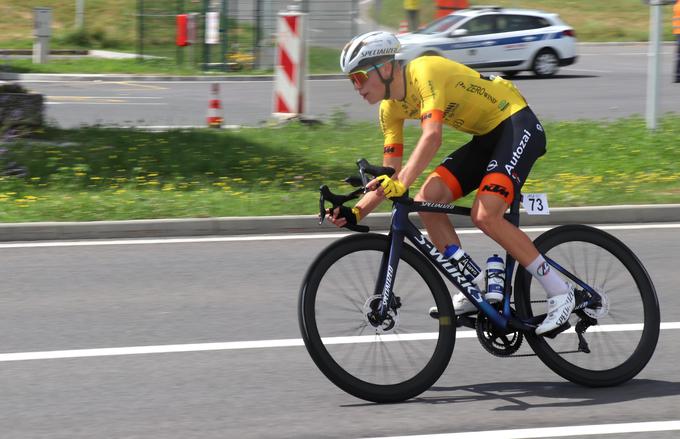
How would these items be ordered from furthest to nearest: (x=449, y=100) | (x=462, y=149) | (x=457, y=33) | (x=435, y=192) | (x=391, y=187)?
(x=457, y=33) → (x=462, y=149) → (x=435, y=192) → (x=449, y=100) → (x=391, y=187)

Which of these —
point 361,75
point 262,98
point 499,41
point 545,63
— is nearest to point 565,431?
point 361,75

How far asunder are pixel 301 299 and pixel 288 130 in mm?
10158

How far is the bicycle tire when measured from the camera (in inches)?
232

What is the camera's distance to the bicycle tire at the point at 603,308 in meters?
5.90

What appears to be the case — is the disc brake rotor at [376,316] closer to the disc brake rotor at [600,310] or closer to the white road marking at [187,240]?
the disc brake rotor at [600,310]

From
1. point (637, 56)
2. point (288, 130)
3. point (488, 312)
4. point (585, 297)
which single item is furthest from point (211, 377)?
point (637, 56)

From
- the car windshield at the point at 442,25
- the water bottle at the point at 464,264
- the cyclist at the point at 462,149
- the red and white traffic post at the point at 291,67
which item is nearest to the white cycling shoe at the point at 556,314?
the cyclist at the point at 462,149

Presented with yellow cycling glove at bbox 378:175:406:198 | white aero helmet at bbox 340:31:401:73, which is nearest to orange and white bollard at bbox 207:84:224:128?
white aero helmet at bbox 340:31:401:73

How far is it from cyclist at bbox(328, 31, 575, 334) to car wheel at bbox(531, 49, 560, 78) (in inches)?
807

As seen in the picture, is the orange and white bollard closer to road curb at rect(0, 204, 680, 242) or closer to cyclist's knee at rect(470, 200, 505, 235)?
road curb at rect(0, 204, 680, 242)

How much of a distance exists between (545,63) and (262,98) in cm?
674

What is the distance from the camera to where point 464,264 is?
5793 mm

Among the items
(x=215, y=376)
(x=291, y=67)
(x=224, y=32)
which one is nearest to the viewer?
(x=215, y=376)

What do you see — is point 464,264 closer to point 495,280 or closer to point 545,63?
point 495,280
